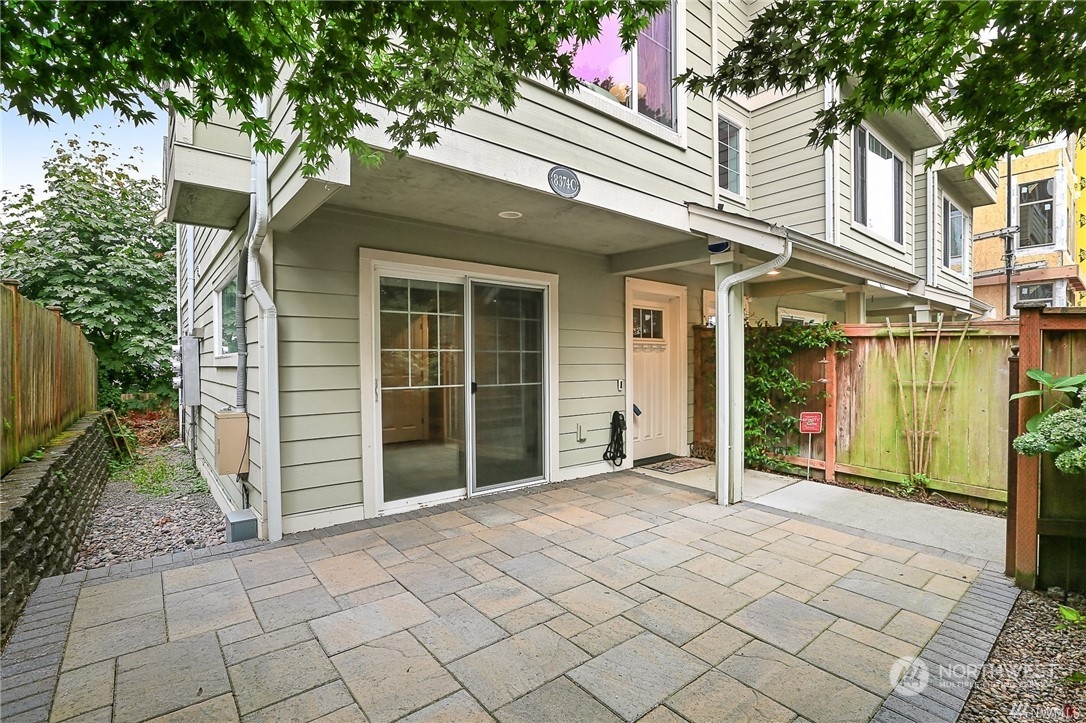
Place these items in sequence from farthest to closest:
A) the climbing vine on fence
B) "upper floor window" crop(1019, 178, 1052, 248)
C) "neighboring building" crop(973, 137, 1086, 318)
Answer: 1. "upper floor window" crop(1019, 178, 1052, 248)
2. "neighboring building" crop(973, 137, 1086, 318)
3. the climbing vine on fence

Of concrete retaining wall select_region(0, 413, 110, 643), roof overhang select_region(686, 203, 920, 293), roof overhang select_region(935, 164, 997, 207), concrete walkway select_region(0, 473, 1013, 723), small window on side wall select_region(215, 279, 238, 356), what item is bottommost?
concrete walkway select_region(0, 473, 1013, 723)

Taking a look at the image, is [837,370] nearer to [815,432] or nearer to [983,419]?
[815,432]

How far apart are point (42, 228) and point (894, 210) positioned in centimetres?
1521

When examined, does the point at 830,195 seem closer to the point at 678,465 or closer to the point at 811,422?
the point at 811,422

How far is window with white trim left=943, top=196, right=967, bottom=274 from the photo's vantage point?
9053 mm

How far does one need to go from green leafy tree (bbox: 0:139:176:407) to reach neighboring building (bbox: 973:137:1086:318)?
18.2 m

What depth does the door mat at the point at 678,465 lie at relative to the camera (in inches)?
221

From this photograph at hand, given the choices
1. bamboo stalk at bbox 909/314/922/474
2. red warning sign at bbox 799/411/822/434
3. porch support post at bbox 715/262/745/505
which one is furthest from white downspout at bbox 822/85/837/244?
porch support post at bbox 715/262/745/505

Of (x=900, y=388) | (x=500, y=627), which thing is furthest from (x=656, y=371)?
(x=500, y=627)

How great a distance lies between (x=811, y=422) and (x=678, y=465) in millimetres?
1499

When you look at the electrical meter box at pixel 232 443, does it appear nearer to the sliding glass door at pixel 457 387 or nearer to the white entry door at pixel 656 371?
the sliding glass door at pixel 457 387

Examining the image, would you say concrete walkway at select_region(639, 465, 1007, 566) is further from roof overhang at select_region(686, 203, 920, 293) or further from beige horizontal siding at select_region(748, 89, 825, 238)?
beige horizontal siding at select_region(748, 89, 825, 238)

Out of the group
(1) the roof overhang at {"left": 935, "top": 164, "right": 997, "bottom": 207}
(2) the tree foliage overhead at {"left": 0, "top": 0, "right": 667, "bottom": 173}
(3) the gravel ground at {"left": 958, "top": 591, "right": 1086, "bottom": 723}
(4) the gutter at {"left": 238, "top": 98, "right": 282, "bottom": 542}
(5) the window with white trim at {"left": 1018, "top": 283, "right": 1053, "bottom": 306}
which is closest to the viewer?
(2) the tree foliage overhead at {"left": 0, "top": 0, "right": 667, "bottom": 173}

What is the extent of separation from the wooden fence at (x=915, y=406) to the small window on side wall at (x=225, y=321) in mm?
5798
